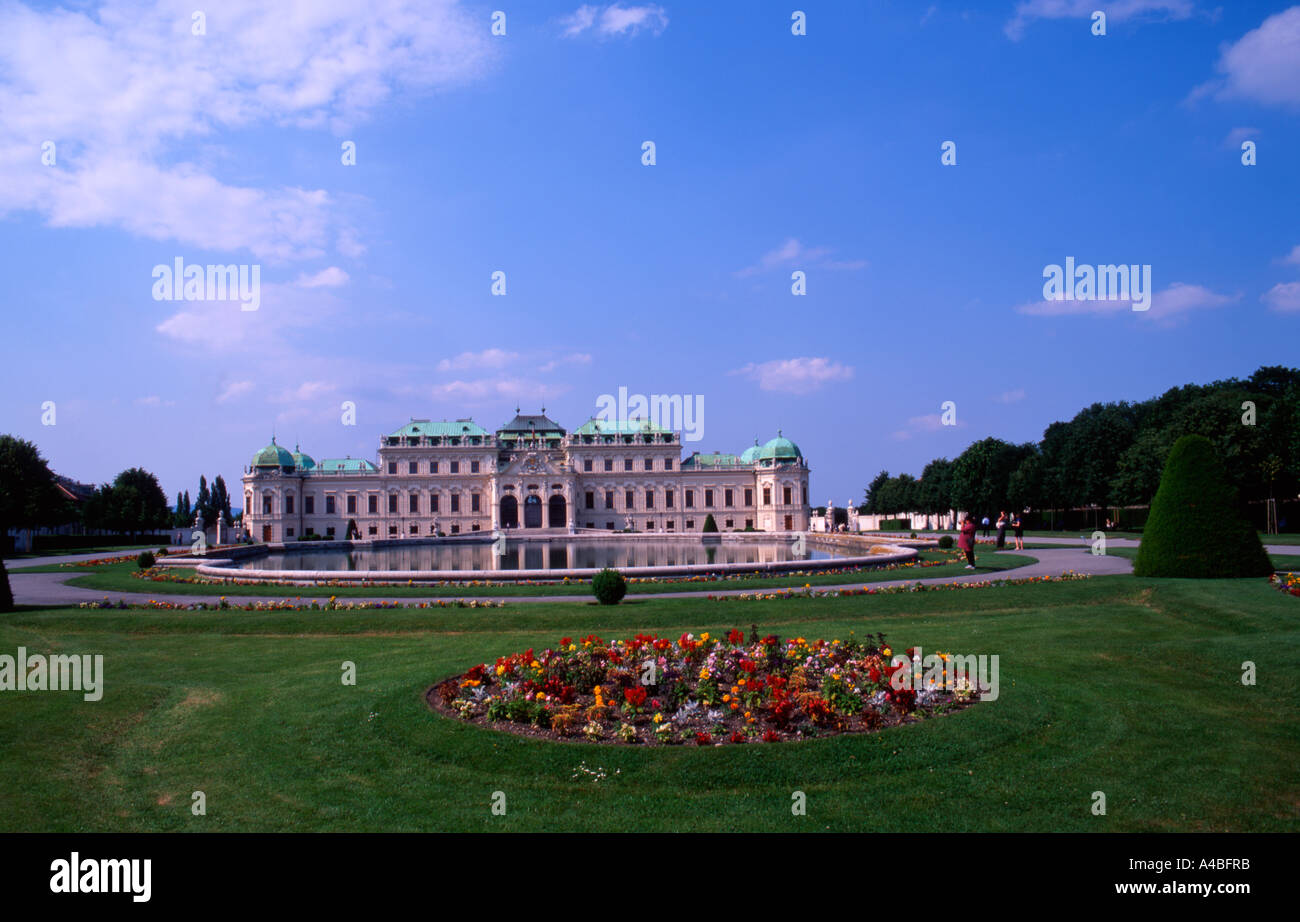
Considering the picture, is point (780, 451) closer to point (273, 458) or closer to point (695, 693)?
point (273, 458)

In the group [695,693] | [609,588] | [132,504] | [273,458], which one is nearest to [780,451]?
[273,458]

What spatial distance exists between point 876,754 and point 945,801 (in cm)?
103

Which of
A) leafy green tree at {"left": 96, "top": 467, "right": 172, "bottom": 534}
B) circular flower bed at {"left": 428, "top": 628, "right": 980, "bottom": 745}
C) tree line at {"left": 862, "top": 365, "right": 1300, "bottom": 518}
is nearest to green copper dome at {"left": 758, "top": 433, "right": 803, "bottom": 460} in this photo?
tree line at {"left": 862, "top": 365, "right": 1300, "bottom": 518}

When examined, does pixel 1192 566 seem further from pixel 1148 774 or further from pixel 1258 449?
pixel 1258 449

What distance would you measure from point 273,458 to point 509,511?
27099 millimetres

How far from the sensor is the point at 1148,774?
7688 mm

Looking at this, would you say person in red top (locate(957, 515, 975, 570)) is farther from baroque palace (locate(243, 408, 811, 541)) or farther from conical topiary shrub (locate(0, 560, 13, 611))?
baroque palace (locate(243, 408, 811, 541))

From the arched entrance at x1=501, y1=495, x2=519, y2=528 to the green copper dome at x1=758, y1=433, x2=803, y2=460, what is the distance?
29.9 metres

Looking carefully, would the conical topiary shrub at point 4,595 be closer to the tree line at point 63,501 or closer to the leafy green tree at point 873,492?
the tree line at point 63,501

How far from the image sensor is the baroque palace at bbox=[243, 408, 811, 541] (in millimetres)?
91688

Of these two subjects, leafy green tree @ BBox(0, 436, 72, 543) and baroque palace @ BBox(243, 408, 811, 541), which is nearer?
leafy green tree @ BBox(0, 436, 72, 543)
